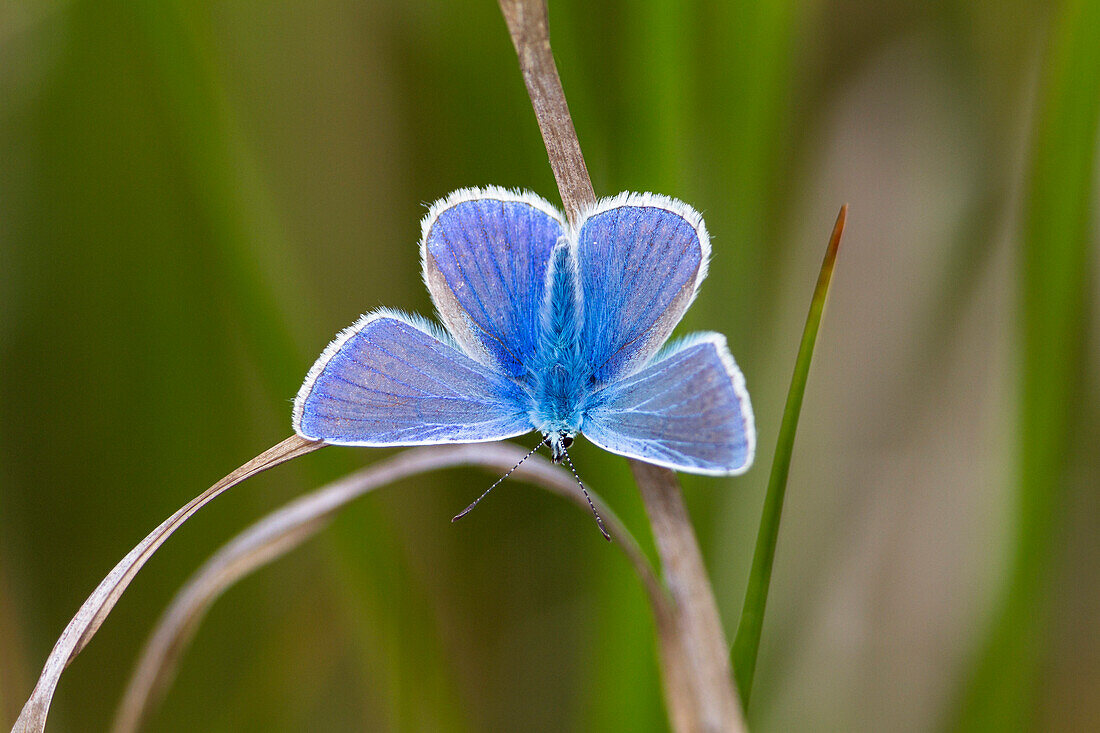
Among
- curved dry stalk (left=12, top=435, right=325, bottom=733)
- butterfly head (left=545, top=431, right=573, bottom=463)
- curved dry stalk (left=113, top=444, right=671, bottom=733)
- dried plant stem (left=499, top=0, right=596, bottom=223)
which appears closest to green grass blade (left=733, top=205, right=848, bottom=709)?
curved dry stalk (left=113, top=444, right=671, bottom=733)

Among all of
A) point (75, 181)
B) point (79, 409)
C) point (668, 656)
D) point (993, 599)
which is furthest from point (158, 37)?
point (993, 599)

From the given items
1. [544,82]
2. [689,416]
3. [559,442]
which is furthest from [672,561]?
[544,82]

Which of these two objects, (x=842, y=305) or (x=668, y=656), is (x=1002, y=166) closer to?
(x=842, y=305)

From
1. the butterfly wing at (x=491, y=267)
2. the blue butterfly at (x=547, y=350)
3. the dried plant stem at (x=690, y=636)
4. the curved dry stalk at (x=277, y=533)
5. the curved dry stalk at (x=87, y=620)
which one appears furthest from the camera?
the butterfly wing at (x=491, y=267)

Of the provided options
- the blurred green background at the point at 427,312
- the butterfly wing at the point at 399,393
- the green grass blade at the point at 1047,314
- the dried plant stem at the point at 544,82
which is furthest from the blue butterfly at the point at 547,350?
the green grass blade at the point at 1047,314

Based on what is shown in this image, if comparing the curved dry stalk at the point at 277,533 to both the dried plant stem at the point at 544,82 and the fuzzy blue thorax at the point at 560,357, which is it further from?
the dried plant stem at the point at 544,82

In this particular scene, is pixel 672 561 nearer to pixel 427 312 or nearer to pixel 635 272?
pixel 635 272
